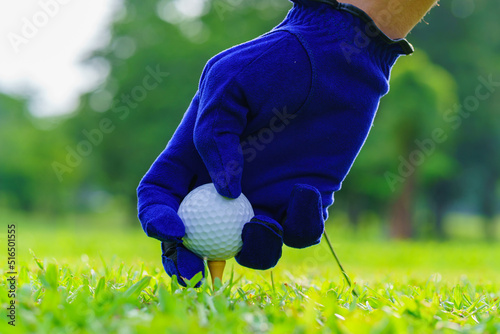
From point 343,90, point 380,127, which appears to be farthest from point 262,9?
point 343,90

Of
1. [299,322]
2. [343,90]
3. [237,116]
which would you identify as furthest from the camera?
[343,90]

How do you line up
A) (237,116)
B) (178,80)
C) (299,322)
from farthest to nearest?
(178,80) < (237,116) < (299,322)

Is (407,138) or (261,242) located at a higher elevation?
(261,242)

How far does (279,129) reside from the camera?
2.03 meters

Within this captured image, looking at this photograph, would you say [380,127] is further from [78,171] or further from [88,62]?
[78,171]

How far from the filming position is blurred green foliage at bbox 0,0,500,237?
12336mm

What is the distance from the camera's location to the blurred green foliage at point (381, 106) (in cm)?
1234

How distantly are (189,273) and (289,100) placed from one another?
757mm

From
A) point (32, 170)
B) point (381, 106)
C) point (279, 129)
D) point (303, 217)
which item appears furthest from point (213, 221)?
point (32, 170)

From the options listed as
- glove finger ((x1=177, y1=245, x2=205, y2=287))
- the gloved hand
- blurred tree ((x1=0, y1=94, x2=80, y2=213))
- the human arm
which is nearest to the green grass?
glove finger ((x1=177, y1=245, x2=205, y2=287))

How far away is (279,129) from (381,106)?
11076mm

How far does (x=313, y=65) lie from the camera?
192cm

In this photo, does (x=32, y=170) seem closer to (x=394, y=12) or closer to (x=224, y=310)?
(x=394, y=12)

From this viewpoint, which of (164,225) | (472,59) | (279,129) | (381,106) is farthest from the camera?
(472,59)
